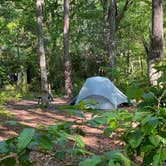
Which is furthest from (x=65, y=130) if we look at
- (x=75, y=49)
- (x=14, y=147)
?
(x=75, y=49)

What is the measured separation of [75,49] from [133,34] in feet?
18.9

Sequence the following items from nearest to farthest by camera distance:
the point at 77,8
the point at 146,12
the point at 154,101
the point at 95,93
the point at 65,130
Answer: the point at 65,130 → the point at 154,101 → the point at 95,93 → the point at 77,8 → the point at 146,12

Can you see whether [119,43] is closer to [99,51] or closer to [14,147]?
[99,51]

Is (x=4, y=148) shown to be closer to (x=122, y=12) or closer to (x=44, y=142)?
(x=44, y=142)

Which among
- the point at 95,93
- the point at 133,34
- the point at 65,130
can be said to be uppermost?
the point at 133,34

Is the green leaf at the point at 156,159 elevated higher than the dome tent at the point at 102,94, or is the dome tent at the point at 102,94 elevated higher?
the green leaf at the point at 156,159

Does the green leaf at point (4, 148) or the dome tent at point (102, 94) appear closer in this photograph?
the green leaf at point (4, 148)

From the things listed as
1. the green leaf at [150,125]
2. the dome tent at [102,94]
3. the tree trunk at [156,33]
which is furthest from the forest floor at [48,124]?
the green leaf at [150,125]

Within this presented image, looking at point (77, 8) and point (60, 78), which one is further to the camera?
point (77, 8)

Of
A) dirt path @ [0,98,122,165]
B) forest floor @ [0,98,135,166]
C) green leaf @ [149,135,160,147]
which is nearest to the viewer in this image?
green leaf @ [149,135,160,147]

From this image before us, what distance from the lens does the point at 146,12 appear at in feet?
100

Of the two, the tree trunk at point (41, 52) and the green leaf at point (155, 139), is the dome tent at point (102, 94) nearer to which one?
the tree trunk at point (41, 52)

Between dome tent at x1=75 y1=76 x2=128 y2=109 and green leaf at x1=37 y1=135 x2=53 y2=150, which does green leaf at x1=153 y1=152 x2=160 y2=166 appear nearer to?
green leaf at x1=37 y1=135 x2=53 y2=150

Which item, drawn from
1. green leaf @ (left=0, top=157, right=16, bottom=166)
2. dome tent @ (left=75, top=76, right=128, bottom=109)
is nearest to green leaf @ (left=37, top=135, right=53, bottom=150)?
green leaf @ (left=0, top=157, right=16, bottom=166)
